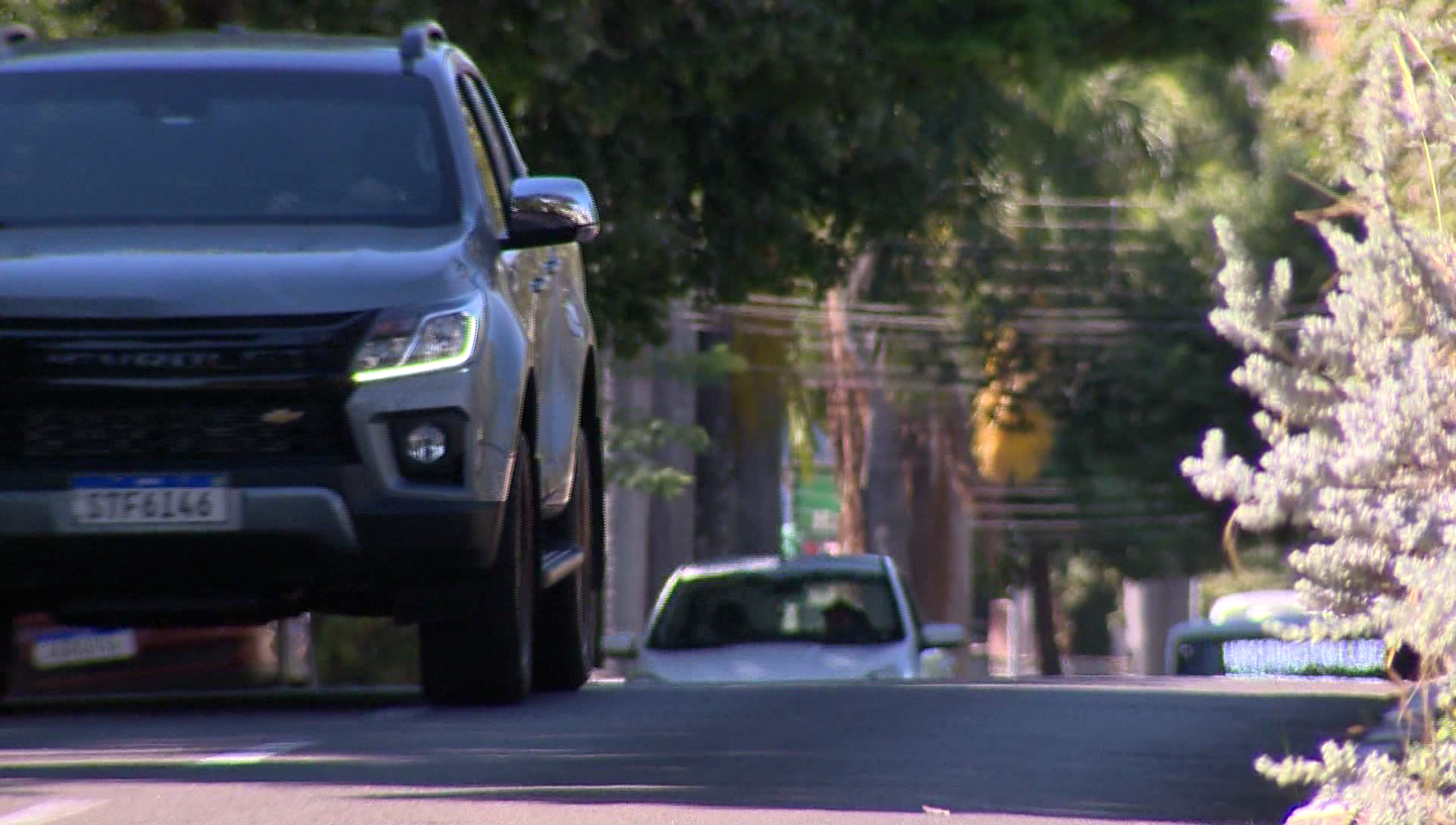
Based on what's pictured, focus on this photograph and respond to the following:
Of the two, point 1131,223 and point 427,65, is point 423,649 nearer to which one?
point 427,65

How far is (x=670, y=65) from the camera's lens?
17953mm

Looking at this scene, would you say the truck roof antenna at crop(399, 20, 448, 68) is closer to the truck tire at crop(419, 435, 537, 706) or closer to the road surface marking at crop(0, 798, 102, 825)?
the truck tire at crop(419, 435, 537, 706)

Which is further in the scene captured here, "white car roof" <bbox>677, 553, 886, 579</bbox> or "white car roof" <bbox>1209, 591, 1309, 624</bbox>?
"white car roof" <bbox>1209, 591, 1309, 624</bbox>

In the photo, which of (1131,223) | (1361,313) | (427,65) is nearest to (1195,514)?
(1131,223)

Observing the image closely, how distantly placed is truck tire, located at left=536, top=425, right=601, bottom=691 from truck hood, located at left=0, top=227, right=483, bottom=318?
7.44 ft

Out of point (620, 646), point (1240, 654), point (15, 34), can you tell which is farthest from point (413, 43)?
point (1240, 654)

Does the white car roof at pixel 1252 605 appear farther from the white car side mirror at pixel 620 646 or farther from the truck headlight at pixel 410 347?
the truck headlight at pixel 410 347

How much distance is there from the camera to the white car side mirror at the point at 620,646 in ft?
52.2

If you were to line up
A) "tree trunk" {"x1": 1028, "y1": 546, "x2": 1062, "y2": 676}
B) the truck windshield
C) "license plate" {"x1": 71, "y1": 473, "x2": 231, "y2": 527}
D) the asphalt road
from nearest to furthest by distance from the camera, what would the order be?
1. the asphalt road
2. "license plate" {"x1": 71, "y1": 473, "x2": 231, "y2": 527}
3. the truck windshield
4. "tree trunk" {"x1": 1028, "y1": 546, "x2": 1062, "y2": 676}

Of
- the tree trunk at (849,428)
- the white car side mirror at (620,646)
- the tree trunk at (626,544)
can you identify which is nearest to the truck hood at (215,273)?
the white car side mirror at (620,646)

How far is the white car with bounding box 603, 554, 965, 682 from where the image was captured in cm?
1596

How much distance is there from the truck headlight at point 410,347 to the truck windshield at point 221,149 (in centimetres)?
75

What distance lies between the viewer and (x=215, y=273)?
8602mm

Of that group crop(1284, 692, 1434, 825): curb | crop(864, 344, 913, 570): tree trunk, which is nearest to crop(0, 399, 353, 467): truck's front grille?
crop(1284, 692, 1434, 825): curb
